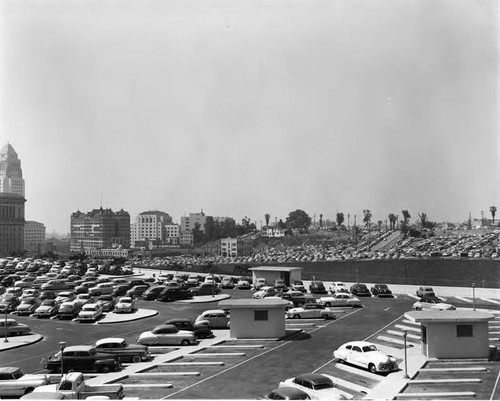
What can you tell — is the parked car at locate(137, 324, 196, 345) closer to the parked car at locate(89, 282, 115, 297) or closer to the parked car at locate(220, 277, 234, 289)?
the parked car at locate(89, 282, 115, 297)

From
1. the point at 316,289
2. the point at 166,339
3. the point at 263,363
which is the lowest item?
the point at 263,363

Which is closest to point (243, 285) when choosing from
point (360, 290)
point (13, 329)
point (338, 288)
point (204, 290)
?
point (204, 290)

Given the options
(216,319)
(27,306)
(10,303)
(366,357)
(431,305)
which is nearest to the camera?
(366,357)

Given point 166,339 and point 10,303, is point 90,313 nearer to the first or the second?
point 10,303

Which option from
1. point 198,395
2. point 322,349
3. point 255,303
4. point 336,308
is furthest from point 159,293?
point 198,395

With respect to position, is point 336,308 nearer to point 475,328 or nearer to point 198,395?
point 475,328

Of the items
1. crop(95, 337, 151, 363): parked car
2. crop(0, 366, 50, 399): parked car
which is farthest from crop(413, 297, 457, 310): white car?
crop(0, 366, 50, 399): parked car
